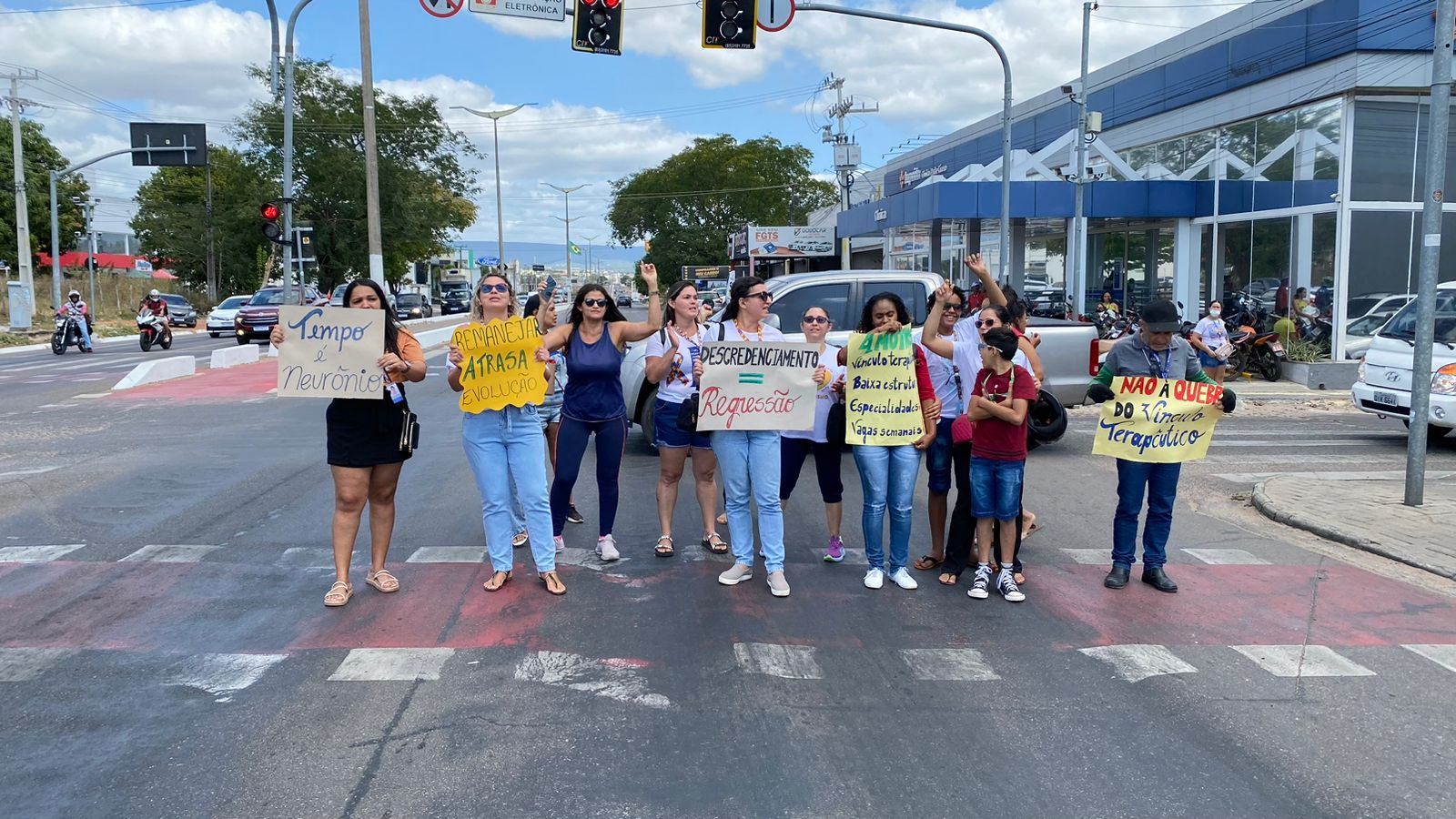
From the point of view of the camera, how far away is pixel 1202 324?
55.6 ft

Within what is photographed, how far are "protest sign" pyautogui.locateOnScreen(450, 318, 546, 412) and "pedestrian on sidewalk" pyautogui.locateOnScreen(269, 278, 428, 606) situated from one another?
10.5 inches

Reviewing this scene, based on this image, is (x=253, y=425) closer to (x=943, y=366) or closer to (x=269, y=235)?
(x=269, y=235)

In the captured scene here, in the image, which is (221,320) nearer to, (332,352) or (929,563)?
(332,352)

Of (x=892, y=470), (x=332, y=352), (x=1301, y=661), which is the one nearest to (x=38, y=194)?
(x=332, y=352)

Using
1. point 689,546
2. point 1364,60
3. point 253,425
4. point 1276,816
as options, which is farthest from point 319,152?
point 1276,816

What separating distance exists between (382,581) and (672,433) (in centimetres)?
203

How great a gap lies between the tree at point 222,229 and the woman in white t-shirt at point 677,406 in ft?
157

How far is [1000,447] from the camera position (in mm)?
6215

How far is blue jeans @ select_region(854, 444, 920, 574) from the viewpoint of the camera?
20.6 feet

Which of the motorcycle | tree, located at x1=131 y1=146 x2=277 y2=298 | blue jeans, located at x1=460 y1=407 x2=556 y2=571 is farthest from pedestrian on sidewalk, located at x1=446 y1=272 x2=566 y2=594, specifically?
tree, located at x1=131 y1=146 x2=277 y2=298

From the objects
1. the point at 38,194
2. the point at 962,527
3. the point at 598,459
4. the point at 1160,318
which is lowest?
the point at 962,527

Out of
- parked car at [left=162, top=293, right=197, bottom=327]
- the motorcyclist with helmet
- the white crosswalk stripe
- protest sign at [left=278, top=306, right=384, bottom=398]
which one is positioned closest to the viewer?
the white crosswalk stripe

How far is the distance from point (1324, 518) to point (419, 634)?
668 cm

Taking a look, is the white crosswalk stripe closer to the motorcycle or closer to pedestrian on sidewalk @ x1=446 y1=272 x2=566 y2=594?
pedestrian on sidewalk @ x1=446 y1=272 x2=566 y2=594
